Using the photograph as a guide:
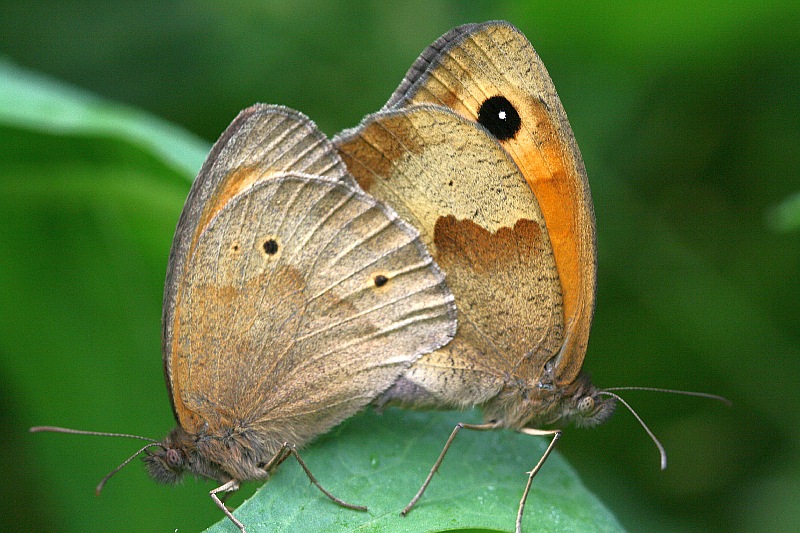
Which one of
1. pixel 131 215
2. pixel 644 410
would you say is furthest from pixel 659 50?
pixel 131 215

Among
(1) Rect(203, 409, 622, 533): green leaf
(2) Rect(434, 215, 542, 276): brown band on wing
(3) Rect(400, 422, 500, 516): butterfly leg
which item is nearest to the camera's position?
(1) Rect(203, 409, 622, 533): green leaf

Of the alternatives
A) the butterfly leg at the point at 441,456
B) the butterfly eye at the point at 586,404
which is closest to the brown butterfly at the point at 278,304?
the butterfly leg at the point at 441,456

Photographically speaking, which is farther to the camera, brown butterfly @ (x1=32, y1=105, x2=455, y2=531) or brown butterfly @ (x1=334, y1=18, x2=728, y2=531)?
brown butterfly @ (x1=334, y1=18, x2=728, y2=531)

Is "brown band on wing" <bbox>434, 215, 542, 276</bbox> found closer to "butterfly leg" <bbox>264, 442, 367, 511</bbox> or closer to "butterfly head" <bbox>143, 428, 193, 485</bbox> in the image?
"butterfly leg" <bbox>264, 442, 367, 511</bbox>

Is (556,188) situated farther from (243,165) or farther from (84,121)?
(84,121)

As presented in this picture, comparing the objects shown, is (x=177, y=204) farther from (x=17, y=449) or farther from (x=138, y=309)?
(x=17, y=449)

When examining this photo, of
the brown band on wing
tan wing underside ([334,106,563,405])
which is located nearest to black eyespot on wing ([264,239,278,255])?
tan wing underside ([334,106,563,405])
